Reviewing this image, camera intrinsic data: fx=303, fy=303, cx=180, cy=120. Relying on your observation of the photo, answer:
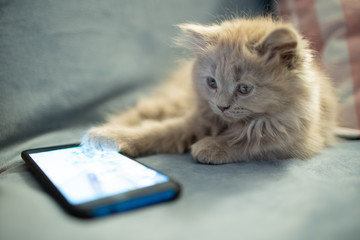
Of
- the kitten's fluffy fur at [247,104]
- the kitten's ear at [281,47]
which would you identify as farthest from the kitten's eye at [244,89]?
the kitten's ear at [281,47]

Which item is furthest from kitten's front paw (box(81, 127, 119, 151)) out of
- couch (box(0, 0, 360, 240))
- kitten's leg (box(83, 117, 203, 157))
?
couch (box(0, 0, 360, 240))

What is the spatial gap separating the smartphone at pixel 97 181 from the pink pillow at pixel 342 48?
1029 millimetres

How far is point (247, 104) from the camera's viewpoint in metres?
1.05

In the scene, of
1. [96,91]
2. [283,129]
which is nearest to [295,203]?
[283,129]

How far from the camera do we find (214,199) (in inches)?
30.8

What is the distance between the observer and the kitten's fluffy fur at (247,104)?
3.43ft

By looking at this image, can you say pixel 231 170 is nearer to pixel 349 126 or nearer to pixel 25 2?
pixel 349 126

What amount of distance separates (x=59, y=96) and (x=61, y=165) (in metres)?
0.59

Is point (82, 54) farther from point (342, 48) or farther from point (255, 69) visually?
point (342, 48)

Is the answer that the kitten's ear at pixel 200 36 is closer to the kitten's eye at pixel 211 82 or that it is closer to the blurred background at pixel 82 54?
the kitten's eye at pixel 211 82

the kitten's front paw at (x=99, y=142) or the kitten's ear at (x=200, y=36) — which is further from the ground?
the kitten's ear at (x=200, y=36)

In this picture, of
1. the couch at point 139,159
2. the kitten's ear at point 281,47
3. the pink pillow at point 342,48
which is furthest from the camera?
the pink pillow at point 342,48

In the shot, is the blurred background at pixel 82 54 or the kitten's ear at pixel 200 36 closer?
the kitten's ear at pixel 200 36

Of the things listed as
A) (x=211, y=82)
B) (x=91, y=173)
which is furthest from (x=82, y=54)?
(x=91, y=173)
